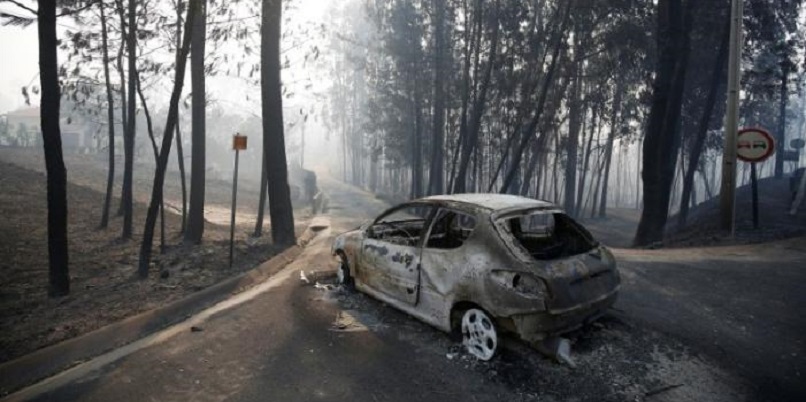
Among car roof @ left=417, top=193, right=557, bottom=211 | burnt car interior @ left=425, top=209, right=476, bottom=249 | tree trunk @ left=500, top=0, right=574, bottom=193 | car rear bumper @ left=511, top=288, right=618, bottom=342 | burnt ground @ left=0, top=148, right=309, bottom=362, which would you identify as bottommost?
burnt ground @ left=0, top=148, right=309, bottom=362

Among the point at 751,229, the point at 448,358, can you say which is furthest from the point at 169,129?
the point at 751,229

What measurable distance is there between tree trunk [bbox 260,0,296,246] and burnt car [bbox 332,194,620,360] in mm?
5815

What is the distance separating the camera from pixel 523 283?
437cm

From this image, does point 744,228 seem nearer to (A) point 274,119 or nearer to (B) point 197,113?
(A) point 274,119

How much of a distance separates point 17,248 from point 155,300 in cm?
610

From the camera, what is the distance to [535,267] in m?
4.36

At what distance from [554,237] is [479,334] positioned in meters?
1.47

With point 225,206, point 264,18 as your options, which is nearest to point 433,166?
point 225,206

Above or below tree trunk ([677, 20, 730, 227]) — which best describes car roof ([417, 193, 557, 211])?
below

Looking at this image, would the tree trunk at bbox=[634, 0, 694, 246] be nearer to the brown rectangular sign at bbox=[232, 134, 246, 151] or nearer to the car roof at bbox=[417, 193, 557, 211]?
the car roof at bbox=[417, 193, 557, 211]

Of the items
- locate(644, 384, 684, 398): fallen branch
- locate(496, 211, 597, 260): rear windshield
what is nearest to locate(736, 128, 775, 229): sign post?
locate(496, 211, 597, 260): rear windshield

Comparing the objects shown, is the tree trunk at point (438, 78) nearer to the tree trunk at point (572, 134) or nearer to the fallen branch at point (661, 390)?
the tree trunk at point (572, 134)

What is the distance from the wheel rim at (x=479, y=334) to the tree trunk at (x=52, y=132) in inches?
262

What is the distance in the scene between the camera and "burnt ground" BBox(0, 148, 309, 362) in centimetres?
680
